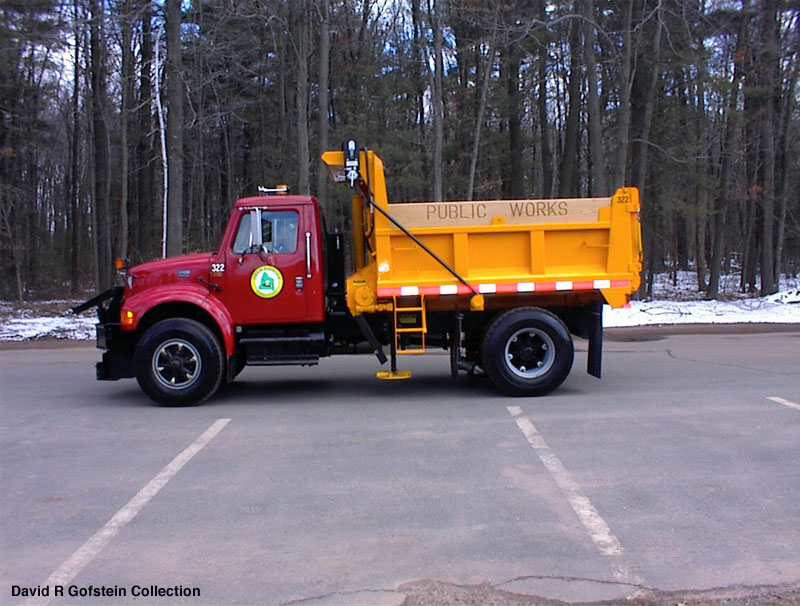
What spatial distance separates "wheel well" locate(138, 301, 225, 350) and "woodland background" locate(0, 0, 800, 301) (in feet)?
28.5

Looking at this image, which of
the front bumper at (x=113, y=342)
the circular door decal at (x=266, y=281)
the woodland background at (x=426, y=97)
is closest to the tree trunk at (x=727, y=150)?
the woodland background at (x=426, y=97)

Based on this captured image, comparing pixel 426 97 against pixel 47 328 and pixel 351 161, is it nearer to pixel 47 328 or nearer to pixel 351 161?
pixel 47 328

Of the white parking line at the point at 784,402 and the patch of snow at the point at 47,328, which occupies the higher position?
the patch of snow at the point at 47,328

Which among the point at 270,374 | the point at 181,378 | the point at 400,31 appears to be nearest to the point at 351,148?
the point at 181,378

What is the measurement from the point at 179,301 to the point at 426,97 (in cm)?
2148

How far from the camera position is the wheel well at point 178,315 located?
29.9ft

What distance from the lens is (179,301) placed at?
8.94m

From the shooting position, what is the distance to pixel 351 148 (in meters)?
8.77

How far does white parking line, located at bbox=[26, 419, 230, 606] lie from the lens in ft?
14.1

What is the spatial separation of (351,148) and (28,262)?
32.0 metres

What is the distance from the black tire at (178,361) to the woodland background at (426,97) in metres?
9.08

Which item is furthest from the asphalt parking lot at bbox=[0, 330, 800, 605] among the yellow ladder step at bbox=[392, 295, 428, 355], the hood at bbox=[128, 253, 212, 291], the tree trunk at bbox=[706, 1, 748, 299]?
the tree trunk at bbox=[706, 1, 748, 299]

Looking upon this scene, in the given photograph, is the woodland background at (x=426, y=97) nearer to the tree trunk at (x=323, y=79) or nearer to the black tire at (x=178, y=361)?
the tree trunk at (x=323, y=79)

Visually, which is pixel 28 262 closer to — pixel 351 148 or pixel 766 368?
pixel 351 148
